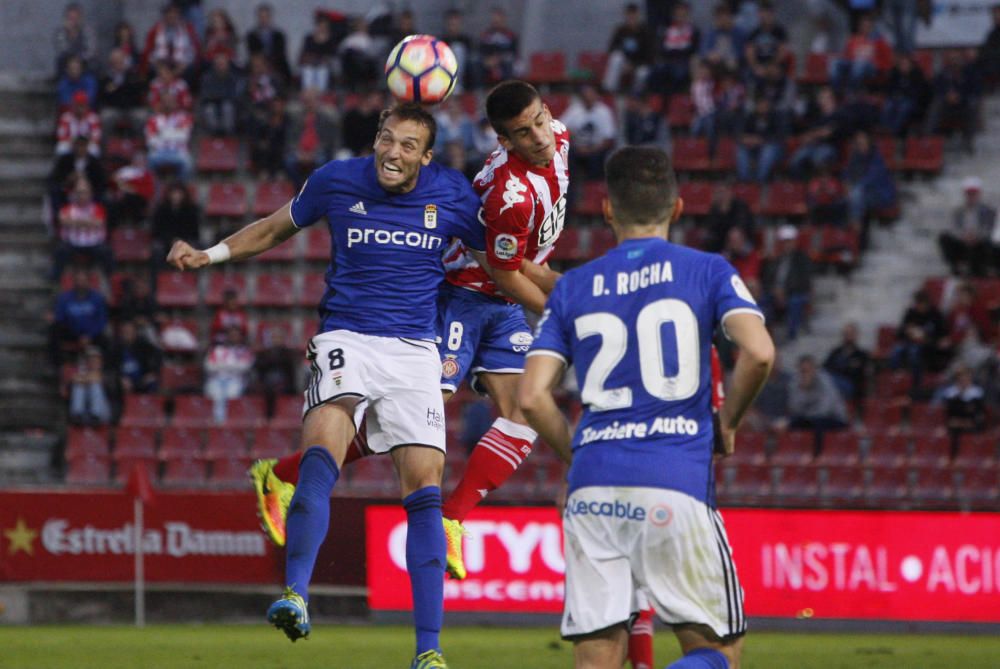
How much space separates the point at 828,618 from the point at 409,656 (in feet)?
14.2

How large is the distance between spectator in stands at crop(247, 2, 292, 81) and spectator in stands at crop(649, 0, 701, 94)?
17.4 ft

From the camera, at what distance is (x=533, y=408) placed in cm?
589

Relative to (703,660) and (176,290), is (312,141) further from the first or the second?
(703,660)

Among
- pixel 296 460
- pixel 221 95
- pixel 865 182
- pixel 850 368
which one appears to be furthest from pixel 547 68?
pixel 296 460

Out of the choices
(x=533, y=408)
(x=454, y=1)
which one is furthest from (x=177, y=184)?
(x=533, y=408)

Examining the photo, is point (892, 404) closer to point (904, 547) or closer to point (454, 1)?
point (904, 547)

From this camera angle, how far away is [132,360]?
1936 centimetres

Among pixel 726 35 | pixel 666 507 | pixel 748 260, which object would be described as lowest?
pixel 666 507

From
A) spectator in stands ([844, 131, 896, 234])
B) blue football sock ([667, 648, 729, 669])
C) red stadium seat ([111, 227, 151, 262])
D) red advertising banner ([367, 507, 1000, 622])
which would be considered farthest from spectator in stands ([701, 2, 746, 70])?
blue football sock ([667, 648, 729, 669])

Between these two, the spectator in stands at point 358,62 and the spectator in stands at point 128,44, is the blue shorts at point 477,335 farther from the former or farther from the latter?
the spectator in stands at point 128,44

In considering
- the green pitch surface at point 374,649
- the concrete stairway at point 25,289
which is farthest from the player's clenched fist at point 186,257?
the concrete stairway at point 25,289

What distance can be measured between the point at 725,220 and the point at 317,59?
6.63m

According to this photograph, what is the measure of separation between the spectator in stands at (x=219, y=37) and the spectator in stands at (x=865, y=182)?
340 inches

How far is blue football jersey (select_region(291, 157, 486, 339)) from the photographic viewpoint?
7.95 m
